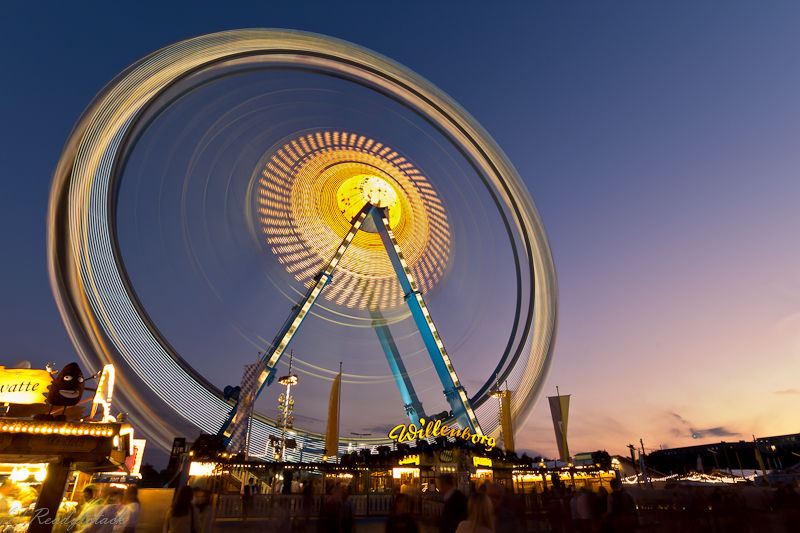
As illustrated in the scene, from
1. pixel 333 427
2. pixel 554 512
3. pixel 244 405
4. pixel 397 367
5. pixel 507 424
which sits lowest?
pixel 554 512

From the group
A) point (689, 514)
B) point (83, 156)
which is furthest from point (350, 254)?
point (689, 514)

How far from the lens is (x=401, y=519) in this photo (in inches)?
144

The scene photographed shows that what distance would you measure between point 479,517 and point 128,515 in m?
3.56

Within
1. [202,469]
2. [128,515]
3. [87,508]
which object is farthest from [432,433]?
[128,515]

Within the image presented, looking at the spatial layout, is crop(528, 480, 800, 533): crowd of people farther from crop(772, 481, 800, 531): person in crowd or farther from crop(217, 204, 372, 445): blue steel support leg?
crop(217, 204, 372, 445): blue steel support leg

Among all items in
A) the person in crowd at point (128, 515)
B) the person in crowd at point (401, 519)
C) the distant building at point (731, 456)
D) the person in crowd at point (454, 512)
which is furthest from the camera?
the distant building at point (731, 456)

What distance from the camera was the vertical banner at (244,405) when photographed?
18.9 metres

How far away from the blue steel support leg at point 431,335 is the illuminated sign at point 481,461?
54.6 inches

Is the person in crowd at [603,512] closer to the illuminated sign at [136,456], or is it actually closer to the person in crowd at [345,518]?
the person in crowd at [345,518]

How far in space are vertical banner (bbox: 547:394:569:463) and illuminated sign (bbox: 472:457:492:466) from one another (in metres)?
3.94

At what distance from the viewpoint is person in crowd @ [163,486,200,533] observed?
12.4ft

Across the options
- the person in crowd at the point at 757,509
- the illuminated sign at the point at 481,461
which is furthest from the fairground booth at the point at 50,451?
the illuminated sign at the point at 481,461

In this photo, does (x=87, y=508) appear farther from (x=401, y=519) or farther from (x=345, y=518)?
(x=401, y=519)

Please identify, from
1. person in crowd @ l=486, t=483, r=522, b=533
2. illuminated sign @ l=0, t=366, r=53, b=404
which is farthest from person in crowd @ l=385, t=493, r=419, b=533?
illuminated sign @ l=0, t=366, r=53, b=404
